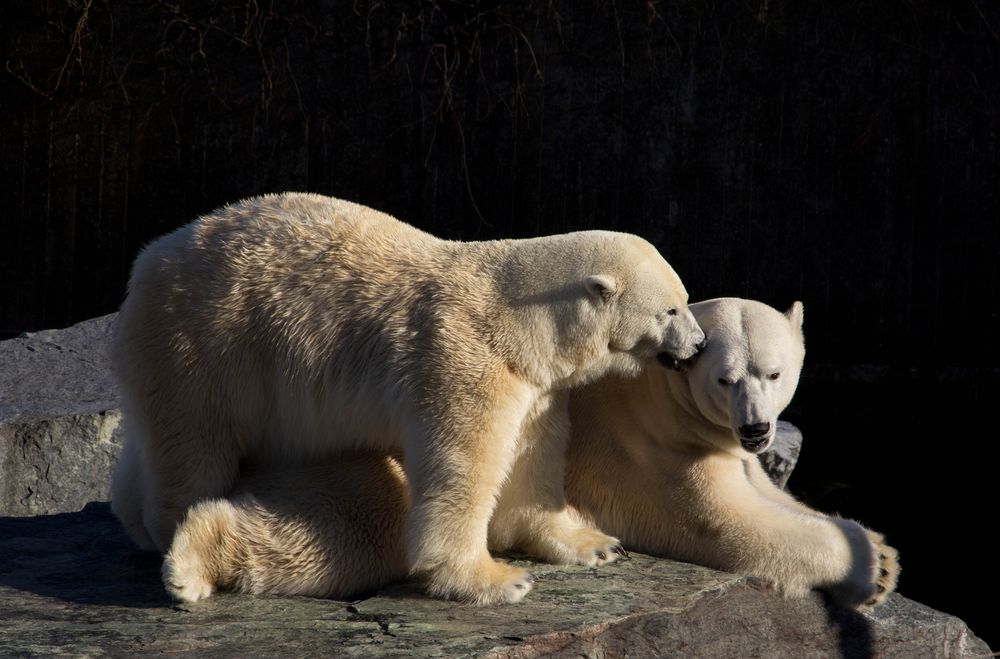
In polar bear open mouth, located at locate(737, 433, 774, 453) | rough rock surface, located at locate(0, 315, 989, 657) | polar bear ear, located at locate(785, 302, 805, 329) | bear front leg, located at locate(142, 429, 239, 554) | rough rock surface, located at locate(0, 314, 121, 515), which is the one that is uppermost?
polar bear ear, located at locate(785, 302, 805, 329)

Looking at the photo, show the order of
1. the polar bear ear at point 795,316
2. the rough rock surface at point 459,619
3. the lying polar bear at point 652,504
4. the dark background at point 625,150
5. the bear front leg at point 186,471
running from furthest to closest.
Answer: the dark background at point 625,150, the polar bear ear at point 795,316, the bear front leg at point 186,471, the lying polar bear at point 652,504, the rough rock surface at point 459,619

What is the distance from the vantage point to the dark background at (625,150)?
7711 mm

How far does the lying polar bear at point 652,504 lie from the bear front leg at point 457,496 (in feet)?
0.87

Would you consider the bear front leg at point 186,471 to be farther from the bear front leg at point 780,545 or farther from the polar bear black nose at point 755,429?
the polar bear black nose at point 755,429

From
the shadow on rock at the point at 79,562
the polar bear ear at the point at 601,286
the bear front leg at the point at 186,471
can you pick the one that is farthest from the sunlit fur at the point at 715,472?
the shadow on rock at the point at 79,562

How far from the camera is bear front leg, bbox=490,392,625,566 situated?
11.4 feet


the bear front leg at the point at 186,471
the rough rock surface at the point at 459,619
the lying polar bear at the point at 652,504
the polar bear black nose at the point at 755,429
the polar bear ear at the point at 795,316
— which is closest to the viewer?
the rough rock surface at the point at 459,619

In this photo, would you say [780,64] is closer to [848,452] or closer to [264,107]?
[848,452]

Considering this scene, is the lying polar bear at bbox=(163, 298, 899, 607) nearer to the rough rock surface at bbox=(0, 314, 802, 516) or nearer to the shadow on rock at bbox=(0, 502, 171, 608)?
the shadow on rock at bbox=(0, 502, 171, 608)

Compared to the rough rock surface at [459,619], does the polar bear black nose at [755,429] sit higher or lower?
higher

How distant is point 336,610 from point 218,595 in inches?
13.9

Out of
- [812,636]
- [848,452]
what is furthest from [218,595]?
[848,452]

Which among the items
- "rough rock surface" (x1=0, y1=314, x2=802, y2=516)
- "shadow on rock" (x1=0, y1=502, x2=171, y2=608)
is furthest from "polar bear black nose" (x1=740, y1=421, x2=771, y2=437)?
"rough rock surface" (x1=0, y1=314, x2=802, y2=516)

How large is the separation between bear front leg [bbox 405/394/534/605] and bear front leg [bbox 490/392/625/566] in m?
0.33
